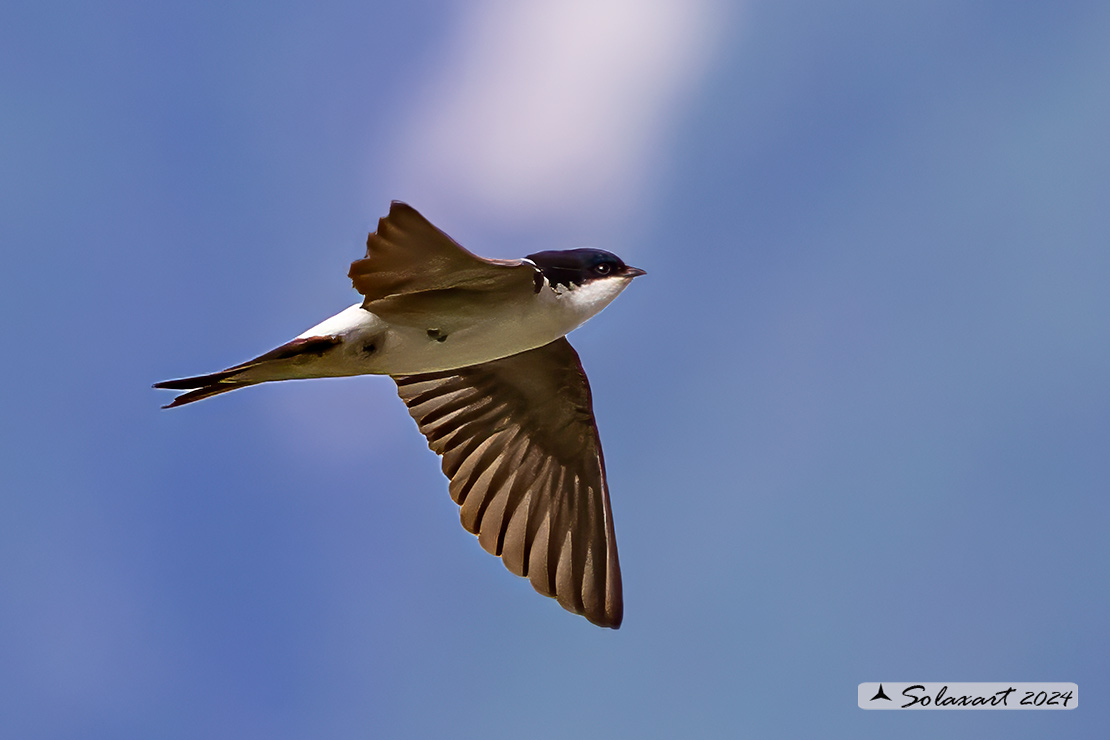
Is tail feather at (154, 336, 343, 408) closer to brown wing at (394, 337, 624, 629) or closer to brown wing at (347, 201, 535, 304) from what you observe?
brown wing at (347, 201, 535, 304)

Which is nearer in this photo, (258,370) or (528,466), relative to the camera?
(258,370)

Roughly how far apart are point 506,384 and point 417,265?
83.7 inches

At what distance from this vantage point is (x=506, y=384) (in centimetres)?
757

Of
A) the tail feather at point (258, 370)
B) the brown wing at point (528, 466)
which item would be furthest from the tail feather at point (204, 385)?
the brown wing at point (528, 466)

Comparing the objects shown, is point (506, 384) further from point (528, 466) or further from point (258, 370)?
point (258, 370)

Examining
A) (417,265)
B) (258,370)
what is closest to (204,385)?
(258,370)

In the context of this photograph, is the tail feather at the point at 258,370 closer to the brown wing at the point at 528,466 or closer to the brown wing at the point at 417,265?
the brown wing at the point at 417,265

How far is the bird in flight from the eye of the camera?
19.9 ft

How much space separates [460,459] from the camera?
303 inches

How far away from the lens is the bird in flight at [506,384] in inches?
238

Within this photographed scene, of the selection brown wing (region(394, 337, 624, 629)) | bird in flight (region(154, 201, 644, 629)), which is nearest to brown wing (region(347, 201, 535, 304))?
bird in flight (region(154, 201, 644, 629))

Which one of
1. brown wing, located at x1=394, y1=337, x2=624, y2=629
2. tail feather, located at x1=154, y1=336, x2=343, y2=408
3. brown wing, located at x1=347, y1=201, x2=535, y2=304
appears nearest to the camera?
brown wing, located at x1=347, y1=201, x2=535, y2=304

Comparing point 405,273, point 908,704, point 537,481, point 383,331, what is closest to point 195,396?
point 383,331

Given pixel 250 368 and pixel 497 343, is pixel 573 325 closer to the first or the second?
pixel 497 343
